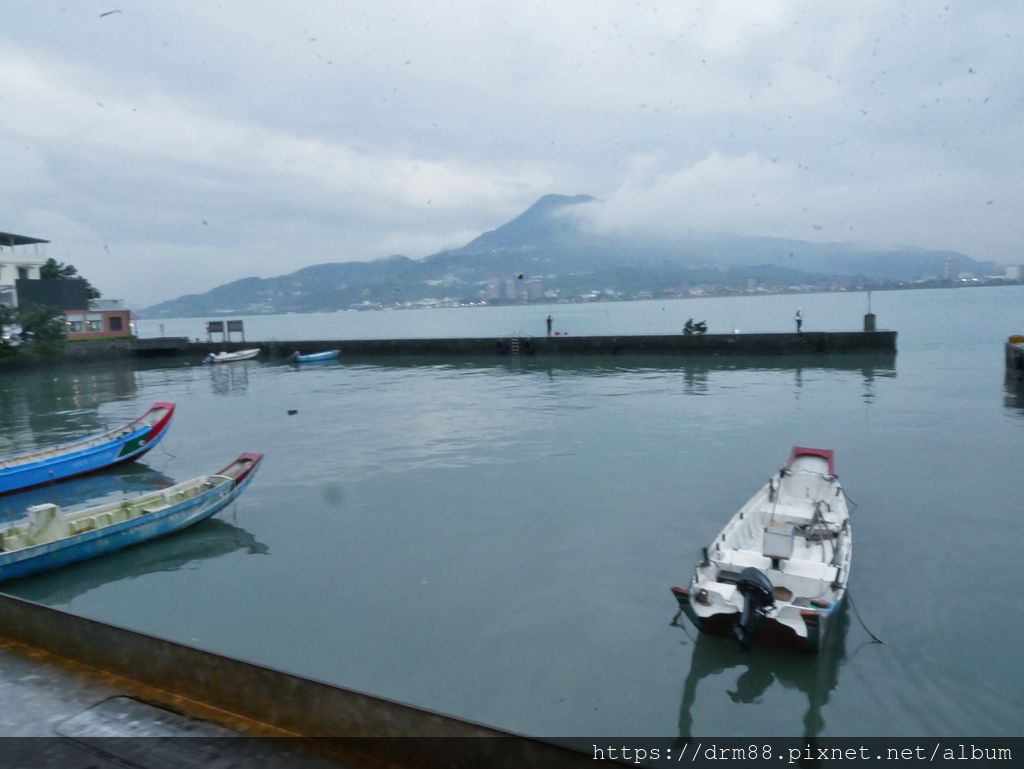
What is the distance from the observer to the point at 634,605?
33.1ft

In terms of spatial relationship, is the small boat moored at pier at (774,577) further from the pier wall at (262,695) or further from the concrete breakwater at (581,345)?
the concrete breakwater at (581,345)

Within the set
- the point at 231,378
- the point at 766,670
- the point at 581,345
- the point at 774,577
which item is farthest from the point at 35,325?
the point at 766,670

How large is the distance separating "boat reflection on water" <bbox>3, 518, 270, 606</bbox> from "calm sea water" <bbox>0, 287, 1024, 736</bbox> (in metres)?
0.05

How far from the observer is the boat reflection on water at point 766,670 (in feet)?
25.7

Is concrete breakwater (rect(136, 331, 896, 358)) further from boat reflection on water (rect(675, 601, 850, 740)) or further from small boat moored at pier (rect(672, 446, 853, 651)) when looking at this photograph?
boat reflection on water (rect(675, 601, 850, 740))

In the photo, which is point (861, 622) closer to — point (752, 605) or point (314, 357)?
point (752, 605)

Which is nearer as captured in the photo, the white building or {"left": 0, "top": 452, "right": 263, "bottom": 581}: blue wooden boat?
{"left": 0, "top": 452, "right": 263, "bottom": 581}: blue wooden boat

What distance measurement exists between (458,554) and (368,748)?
792cm

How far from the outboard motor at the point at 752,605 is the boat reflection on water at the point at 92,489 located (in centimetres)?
1532

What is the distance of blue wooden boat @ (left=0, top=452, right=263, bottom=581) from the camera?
1170cm

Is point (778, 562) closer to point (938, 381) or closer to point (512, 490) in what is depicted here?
point (512, 490)

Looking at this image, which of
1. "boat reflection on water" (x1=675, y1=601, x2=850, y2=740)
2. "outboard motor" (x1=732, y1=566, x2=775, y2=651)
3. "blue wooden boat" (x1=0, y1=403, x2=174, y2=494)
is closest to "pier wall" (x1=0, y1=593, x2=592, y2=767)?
"boat reflection on water" (x1=675, y1=601, x2=850, y2=740)

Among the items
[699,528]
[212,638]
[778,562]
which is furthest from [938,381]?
[212,638]

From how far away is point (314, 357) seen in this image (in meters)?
50.1
